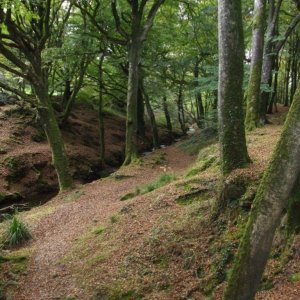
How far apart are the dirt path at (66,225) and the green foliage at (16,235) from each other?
10.7 inches

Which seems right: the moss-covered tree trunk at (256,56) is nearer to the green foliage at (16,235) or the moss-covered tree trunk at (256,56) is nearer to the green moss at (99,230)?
the green moss at (99,230)

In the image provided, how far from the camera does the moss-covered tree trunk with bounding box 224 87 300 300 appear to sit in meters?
3.65

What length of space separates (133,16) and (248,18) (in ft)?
24.4

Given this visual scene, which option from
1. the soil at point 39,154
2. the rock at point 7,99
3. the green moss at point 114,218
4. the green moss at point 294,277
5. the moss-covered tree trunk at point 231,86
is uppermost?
the moss-covered tree trunk at point 231,86

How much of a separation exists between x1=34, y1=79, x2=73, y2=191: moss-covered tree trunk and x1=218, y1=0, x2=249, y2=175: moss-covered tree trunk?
26.7ft

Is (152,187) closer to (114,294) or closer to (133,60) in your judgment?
(114,294)

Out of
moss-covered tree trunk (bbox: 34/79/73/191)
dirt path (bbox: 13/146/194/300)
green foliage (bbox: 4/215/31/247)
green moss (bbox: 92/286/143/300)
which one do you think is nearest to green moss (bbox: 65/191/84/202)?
dirt path (bbox: 13/146/194/300)

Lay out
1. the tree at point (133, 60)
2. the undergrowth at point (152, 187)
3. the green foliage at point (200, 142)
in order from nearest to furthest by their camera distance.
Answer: the undergrowth at point (152, 187) < the tree at point (133, 60) < the green foliage at point (200, 142)

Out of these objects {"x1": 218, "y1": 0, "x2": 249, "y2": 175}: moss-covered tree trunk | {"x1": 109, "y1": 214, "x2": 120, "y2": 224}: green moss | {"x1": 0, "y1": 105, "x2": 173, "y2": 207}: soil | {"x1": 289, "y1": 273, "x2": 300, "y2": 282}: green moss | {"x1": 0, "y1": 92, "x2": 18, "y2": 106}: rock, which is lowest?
{"x1": 0, "y1": 105, "x2": 173, "y2": 207}: soil

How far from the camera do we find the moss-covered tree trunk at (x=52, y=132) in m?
13.2

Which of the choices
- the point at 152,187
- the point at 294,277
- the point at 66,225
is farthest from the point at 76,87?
the point at 294,277

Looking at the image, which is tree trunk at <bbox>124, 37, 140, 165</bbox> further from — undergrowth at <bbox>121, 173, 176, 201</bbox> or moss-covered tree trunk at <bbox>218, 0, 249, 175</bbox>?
moss-covered tree trunk at <bbox>218, 0, 249, 175</bbox>

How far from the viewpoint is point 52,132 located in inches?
526

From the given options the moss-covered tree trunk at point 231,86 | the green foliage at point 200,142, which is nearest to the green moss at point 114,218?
the moss-covered tree trunk at point 231,86
